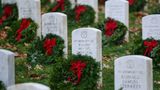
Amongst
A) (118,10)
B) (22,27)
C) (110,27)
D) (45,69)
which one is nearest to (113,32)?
(110,27)

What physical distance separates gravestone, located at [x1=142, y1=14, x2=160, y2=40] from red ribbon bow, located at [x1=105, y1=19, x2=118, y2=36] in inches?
51.8

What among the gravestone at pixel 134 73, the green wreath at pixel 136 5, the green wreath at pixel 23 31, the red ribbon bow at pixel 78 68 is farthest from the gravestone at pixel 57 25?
the green wreath at pixel 136 5

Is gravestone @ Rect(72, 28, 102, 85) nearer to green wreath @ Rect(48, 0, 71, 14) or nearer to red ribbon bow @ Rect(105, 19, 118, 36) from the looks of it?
red ribbon bow @ Rect(105, 19, 118, 36)

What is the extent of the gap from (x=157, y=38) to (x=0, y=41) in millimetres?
3514

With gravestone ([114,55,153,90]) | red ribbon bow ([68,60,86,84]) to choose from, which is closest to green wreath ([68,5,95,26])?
red ribbon bow ([68,60,86,84])

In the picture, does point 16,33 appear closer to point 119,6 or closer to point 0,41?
point 0,41

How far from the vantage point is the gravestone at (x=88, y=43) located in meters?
9.39

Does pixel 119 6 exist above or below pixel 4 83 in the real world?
above

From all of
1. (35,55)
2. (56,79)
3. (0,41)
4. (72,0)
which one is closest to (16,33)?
(0,41)

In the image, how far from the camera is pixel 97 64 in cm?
878

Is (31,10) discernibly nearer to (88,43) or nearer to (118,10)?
(118,10)

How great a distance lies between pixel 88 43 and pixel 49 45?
1.51m

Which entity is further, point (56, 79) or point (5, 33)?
point (5, 33)

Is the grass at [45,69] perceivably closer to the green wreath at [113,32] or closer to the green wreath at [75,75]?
the green wreath at [113,32]
